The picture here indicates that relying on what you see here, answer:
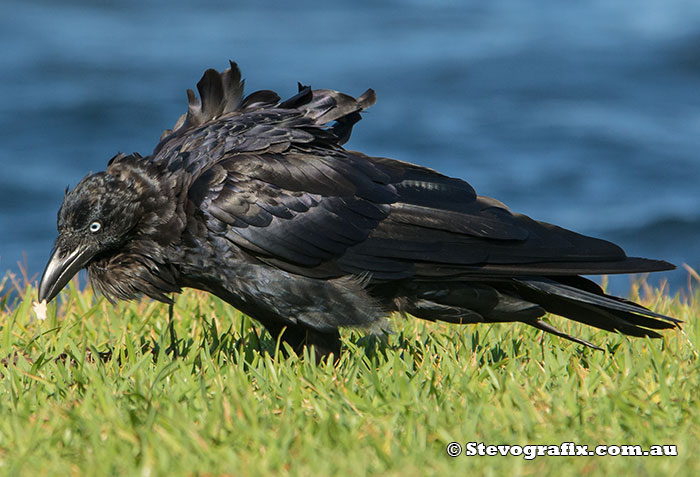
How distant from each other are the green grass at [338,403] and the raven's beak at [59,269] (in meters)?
0.25

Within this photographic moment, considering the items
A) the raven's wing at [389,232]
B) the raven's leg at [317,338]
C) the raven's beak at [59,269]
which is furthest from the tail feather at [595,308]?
the raven's beak at [59,269]

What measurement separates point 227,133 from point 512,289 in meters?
1.66

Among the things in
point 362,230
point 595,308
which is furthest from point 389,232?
point 595,308

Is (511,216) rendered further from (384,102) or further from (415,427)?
(384,102)

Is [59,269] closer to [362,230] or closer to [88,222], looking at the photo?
[88,222]

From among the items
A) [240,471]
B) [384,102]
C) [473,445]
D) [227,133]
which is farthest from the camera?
[384,102]

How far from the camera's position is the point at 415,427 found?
3.29 m

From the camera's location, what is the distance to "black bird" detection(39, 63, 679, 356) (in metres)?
4.30

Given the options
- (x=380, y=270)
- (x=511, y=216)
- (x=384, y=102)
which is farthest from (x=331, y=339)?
(x=384, y=102)

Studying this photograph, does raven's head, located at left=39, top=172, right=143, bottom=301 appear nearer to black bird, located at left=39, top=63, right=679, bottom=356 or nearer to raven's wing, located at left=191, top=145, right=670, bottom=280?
black bird, located at left=39, top=63, right=679, bottom=356

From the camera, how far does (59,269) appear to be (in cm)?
437

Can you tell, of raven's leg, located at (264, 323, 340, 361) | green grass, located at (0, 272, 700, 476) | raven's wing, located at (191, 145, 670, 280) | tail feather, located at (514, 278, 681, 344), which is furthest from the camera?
raven's leg, located at (264, 323, 340, 361)

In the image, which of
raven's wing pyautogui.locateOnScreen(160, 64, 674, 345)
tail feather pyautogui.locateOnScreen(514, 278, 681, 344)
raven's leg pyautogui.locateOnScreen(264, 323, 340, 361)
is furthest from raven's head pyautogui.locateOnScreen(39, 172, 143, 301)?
tail feather pyautogui.locateOnScreen(514, 278, 681, 344)

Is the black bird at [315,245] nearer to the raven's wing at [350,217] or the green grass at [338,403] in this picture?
the raven's wing at [350,217]
